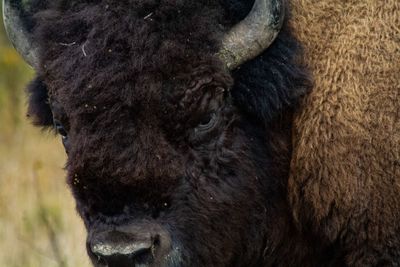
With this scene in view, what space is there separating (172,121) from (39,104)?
107 cm

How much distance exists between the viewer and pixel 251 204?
540 cm

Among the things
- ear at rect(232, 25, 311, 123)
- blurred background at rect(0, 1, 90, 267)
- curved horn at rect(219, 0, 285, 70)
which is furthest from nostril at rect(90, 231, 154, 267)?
blurred background at rect(0, 1, 90, 267)

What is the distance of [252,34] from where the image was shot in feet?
17.3

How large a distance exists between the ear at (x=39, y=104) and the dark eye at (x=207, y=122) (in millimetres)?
992

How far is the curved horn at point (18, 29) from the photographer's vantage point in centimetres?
568

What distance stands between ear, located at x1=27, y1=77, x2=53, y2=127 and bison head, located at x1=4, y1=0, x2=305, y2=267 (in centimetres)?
26

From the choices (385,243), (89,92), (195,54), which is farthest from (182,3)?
(385,243)

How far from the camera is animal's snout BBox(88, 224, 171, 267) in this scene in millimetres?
4883

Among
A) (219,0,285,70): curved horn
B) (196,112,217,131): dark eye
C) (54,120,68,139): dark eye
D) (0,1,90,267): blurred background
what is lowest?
(0,1,90,267): blurred background

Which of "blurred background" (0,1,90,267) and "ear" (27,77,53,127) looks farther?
"blurred background" (0,1,90,267)

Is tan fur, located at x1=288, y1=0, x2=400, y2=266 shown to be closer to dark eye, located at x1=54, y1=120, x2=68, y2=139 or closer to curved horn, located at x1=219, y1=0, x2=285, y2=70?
curved horn, located at x1=219, y1=0, x2=285, y2=70

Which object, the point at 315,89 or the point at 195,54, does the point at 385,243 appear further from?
the point at 195,54

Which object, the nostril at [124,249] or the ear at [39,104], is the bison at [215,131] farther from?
the ear at [39,104]

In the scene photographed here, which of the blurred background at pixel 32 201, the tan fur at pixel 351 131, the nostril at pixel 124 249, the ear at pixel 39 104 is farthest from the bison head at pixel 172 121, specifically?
the blurred background at pixel 32 201
